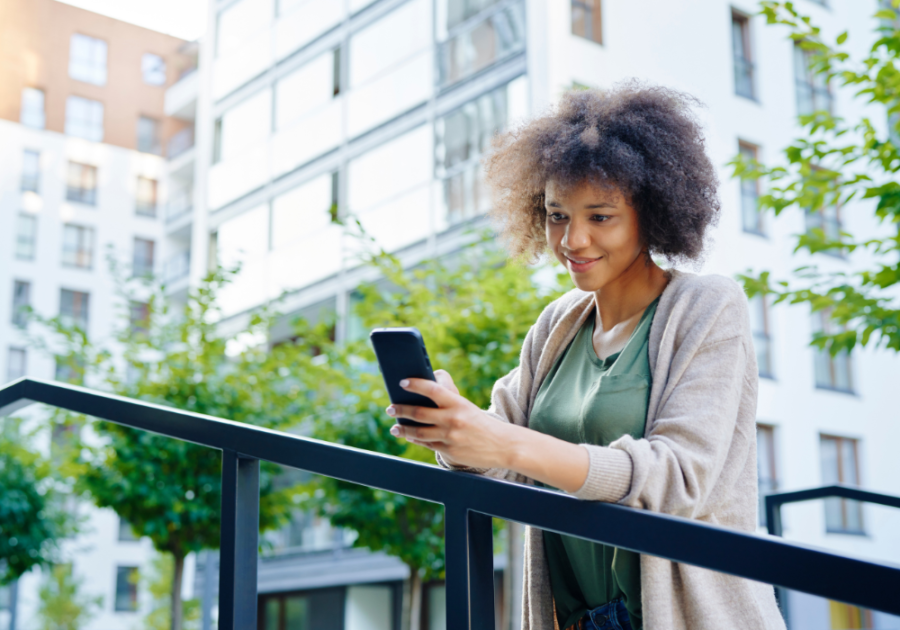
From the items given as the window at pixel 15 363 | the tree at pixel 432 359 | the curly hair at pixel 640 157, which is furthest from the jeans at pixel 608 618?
the window at pixel 15 363

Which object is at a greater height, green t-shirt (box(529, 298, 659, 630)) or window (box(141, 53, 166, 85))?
window (box(141, 53, 166, 85))

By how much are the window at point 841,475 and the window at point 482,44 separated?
8.21 metres

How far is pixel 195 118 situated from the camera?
29.2m

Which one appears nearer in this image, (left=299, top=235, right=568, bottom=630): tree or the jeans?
the jeans

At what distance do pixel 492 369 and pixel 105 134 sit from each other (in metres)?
27.4

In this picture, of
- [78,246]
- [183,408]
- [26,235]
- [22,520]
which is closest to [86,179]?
[78,246]

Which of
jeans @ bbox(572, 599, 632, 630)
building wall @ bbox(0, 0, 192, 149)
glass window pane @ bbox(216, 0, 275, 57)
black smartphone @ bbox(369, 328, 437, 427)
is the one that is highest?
building wall @ bbox(0, 0, 192, 149)

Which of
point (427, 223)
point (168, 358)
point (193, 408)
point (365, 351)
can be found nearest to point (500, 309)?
point (365, 351)

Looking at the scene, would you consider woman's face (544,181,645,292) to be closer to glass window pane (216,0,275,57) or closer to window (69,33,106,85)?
glass window pane (216,0,275,57)

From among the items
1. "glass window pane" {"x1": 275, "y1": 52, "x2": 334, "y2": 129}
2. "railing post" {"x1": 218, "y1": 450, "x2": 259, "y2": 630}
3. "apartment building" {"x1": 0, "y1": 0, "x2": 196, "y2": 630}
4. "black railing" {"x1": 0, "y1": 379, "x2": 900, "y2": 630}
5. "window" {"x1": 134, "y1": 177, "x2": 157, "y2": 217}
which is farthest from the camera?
"window" {"x1": 134, "y1": 177, "x2": 157, "y2": 217}

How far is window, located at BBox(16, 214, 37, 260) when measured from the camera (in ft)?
92.2

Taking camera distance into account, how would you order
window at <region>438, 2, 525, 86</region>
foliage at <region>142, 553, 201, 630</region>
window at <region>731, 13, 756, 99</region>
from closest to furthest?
window at <region>438, 2, 525, 86</region> → window at <region>731, 13, 756, 99</region> → foliage at <region>142, 553, 201, 630</region>

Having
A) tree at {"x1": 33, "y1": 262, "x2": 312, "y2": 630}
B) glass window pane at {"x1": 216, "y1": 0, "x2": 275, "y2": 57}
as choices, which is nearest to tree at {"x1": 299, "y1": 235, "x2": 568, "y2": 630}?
tree at {"x1": 33, "y1": 262, "x2": 312, "y2": 630}

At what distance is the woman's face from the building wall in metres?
28.3
